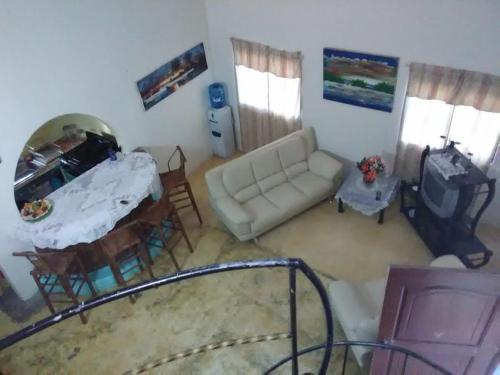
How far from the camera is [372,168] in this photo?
5574 mm

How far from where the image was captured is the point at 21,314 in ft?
16.9

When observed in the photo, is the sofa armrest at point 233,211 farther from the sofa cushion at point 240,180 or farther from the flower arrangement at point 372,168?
the flower arrangement at point 372,168

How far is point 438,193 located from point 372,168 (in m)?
0.89

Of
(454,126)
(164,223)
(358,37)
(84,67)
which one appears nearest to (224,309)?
(164,223)

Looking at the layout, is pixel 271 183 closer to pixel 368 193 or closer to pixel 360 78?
pixel 368 193

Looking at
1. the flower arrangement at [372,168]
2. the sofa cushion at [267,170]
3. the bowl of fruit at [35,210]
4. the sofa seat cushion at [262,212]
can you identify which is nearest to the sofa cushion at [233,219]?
the sofa seat cushion at [262,212]

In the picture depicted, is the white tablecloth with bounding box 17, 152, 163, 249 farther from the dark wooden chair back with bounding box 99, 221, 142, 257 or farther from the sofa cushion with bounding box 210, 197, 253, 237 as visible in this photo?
the sofa cushion with bounding box 210, 197, 253, 237

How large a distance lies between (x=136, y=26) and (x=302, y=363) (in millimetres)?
4372

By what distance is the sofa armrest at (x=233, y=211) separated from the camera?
5430 millimetres

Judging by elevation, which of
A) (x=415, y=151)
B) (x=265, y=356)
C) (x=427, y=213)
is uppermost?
(x=415, y=151)

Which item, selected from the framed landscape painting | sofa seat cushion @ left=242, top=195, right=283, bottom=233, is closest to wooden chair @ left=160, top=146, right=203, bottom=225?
sofa seat cushion @ left=242, top=195, right=283, bottom=233

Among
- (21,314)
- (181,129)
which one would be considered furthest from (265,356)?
(181,129)

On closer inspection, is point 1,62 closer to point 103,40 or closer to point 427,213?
point 103,40

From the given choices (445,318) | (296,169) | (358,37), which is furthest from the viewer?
(296,169)
